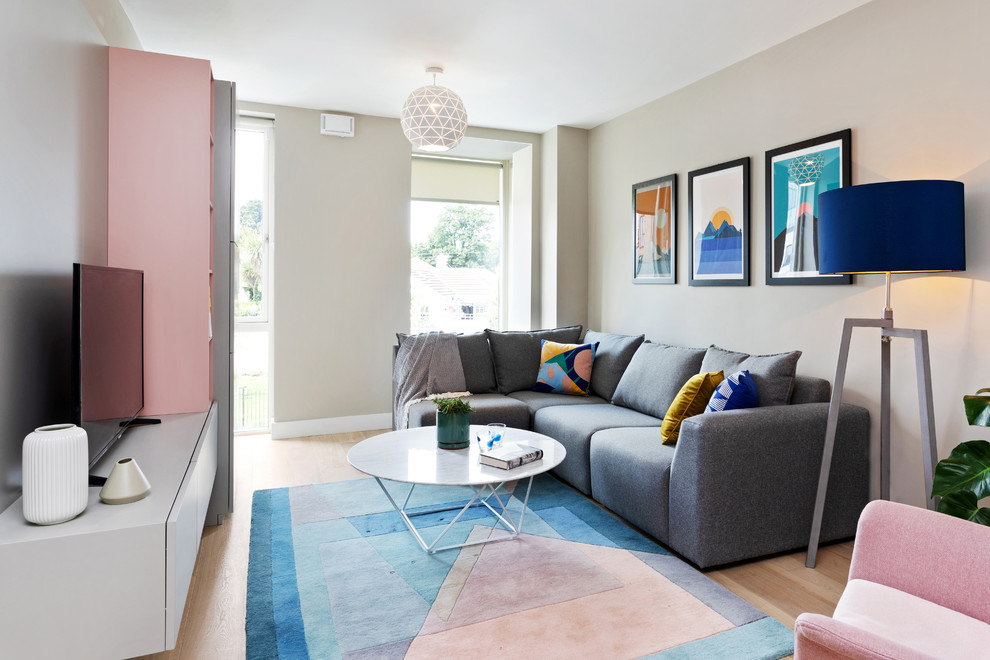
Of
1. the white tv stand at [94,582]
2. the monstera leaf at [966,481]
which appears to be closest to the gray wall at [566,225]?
the monstera leaf at [966,481]

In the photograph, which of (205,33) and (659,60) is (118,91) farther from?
(659,60)

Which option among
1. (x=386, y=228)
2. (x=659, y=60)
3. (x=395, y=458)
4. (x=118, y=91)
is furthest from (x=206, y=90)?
(x=659, y=60)

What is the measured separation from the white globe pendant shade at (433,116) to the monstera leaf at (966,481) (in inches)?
117

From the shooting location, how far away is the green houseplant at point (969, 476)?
2002 mm

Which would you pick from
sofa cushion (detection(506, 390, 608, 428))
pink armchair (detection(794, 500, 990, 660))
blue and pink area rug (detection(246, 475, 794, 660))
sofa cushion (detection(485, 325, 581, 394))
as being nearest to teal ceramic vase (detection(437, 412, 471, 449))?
blue and pink area rug (detection(246, 475, 794, 660))

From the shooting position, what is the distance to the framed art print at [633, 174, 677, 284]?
420cm

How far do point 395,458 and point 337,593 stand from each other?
60 centimetres

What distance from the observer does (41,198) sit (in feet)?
6.11

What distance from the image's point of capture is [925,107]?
2598 mm

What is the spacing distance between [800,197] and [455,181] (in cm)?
332

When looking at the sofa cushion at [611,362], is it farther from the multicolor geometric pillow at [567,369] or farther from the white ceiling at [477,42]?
the white ceiling at [477,42]

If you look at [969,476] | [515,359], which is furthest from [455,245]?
[969,476]

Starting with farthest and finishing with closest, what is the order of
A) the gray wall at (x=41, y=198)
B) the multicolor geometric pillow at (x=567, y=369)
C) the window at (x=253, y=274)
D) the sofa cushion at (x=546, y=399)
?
1. the window at (x=253, y=274)
2. the multicolor geometric pillow at (x=567, y=369)
3. the sofa cushion at (x=546, y=399)
4. the gray wall at (x=41, y=198)

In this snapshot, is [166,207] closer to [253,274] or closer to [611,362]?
[253,274]
